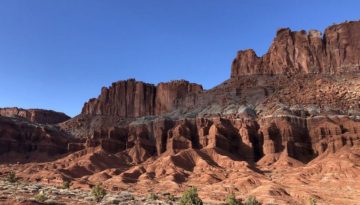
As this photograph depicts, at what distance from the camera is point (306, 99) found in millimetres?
164000

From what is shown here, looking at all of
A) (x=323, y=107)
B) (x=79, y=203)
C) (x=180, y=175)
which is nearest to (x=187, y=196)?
(x=79, y=203)

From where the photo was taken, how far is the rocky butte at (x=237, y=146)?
109000 mm

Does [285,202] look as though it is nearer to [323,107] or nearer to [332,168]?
[332,168]

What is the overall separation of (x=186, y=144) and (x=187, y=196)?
97890 mm

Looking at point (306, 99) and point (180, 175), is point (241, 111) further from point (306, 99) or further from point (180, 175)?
point (180, 175)

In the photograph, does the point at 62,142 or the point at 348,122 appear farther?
the point at 62,142

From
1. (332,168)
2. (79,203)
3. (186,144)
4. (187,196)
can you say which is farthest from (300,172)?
(79,203)

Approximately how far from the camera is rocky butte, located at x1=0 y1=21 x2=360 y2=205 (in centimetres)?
10900

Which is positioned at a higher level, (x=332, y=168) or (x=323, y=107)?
(x=323, y=107)

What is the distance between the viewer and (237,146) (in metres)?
151

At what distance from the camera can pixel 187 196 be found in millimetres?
54406

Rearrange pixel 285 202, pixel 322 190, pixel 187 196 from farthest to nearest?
pixel 322 190 < pixel 285 202 < pixel 187 196

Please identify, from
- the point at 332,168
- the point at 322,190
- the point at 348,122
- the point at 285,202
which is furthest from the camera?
the point at 348,122

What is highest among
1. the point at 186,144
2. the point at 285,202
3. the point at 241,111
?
the point at 241,111
